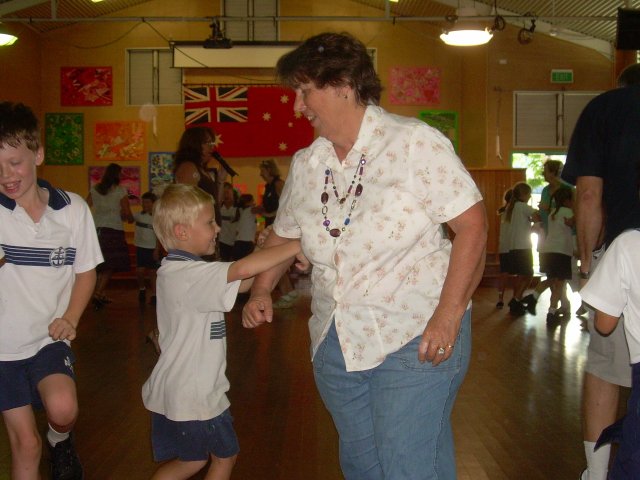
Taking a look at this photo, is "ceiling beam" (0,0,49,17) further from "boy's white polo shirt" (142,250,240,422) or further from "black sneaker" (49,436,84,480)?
"boy's white polo shirt" (142,250,240,422)

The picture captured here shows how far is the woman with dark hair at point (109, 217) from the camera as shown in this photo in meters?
8.62

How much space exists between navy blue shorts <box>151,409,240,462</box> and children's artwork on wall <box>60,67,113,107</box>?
1356cm

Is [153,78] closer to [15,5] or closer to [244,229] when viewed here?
[15,5]

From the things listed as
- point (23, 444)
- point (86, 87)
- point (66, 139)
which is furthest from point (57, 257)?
point (86, 87)

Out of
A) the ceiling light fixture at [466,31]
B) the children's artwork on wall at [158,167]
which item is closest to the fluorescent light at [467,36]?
the ceiling light fixture at [466,31]

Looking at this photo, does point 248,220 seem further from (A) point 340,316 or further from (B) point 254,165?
(A) point 340,316

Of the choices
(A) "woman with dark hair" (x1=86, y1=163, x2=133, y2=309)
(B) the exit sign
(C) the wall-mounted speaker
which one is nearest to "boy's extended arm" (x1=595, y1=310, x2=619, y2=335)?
(C) the wall-mounted speaker

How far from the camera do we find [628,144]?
2508 millimetres

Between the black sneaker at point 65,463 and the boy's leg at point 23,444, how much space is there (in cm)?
47

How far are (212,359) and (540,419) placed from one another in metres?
2.14

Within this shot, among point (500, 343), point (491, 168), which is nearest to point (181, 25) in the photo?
point (491, 168)

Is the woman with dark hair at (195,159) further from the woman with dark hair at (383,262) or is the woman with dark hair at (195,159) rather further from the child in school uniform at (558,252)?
the child in school uniform at (558,252)

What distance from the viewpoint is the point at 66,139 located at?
15.0 metres

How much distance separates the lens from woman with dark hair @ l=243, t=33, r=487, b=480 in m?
1.78
